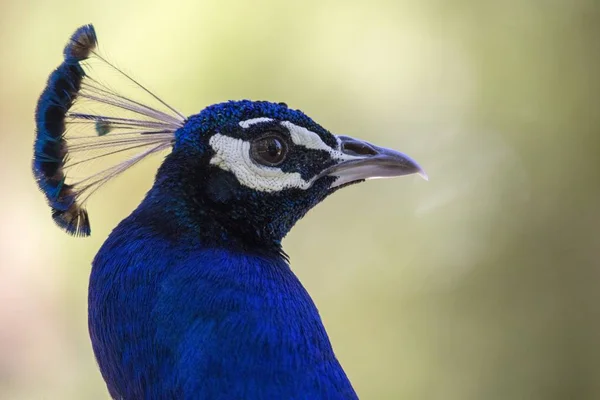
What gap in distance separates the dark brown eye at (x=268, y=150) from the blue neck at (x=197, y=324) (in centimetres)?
15

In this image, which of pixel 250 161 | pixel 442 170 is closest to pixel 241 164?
pixel 250 161

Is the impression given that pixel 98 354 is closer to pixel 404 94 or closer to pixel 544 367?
pixel 404 94

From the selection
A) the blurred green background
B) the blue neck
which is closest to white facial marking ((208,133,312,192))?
the blue neck

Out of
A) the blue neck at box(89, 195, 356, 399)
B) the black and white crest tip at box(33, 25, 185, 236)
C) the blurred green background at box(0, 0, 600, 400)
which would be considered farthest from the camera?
the blurred green background at box(0, 0, 600, 400)

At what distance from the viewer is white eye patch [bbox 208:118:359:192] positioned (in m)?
1.10

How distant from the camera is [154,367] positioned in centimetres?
93

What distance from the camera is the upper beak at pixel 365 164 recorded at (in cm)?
117

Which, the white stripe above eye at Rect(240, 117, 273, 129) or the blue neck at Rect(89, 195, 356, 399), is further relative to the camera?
the white stripe above eye at Rect(240, 117, 273, 129)

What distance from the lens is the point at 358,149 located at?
3.93 ft

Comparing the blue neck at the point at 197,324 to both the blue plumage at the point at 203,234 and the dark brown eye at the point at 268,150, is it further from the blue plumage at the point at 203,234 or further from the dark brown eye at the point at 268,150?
the dark brown eye at the point at 268,150

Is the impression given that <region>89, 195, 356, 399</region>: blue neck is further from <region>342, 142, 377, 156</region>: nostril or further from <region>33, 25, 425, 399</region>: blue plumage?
<region>342, 142, 377, 156</region>: nostril

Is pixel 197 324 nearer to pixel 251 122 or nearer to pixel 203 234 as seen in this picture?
pixel 203 234

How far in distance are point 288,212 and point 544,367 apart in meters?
2.73

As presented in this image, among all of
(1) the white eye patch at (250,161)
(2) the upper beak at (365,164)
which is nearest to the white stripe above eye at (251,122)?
(1) the white eye patch at (250,161)
